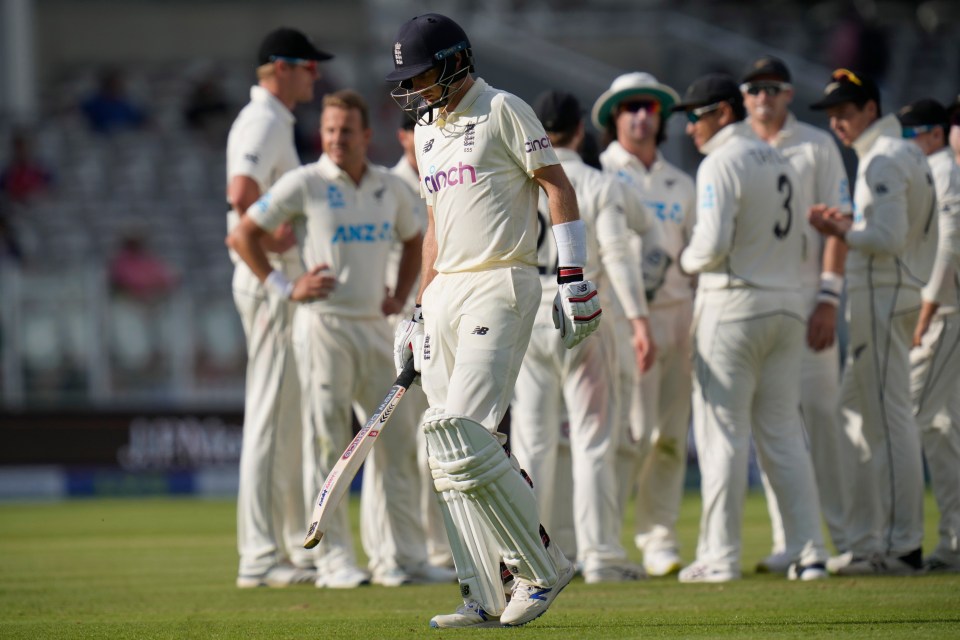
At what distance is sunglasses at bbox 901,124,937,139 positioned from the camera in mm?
8664

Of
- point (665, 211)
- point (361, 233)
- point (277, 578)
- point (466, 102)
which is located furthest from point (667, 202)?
point (466, 102)

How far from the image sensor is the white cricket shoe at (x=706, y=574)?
7609 mm

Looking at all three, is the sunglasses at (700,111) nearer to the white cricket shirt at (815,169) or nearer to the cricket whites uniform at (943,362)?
the white cricket shirt at (815,169)

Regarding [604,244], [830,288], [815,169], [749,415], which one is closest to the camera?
[749,415]

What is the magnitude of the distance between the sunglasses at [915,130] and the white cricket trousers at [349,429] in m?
3.20

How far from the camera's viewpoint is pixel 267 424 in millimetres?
8211

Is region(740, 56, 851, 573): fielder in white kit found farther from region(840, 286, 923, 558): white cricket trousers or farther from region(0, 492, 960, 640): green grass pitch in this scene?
region(0, 492, 960, 640): green grass pitch

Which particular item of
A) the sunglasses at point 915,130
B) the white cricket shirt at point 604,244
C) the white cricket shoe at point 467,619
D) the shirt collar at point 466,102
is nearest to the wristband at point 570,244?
the shirt collar at point 466,102

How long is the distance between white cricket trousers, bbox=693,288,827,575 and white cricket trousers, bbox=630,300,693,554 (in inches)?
31.3

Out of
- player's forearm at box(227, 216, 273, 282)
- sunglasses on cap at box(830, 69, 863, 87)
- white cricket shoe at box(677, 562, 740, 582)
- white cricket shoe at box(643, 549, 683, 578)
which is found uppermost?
sunglasses on cap at box(830, 69, 863, 87)

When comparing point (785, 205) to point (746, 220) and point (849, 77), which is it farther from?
point (849, 77)

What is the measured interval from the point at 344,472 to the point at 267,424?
243 cm

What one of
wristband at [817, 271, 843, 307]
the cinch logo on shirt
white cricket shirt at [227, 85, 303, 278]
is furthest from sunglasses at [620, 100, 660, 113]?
the cinch logo on shirt

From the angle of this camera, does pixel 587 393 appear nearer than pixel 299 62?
Yes
